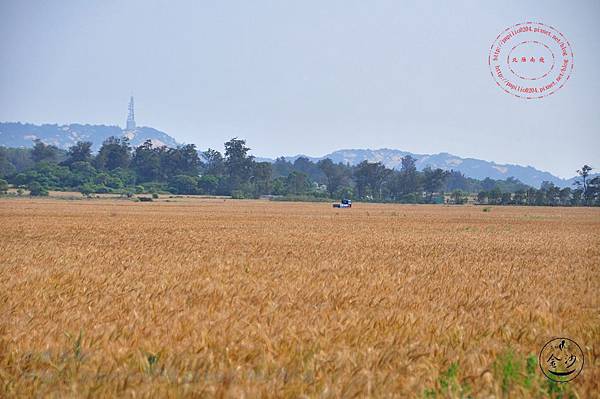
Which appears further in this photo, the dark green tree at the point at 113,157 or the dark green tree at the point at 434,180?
the dark green tree at the point at 434,180

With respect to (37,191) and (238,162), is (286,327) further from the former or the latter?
(238,162)

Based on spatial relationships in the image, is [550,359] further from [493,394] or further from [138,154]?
[138,154]

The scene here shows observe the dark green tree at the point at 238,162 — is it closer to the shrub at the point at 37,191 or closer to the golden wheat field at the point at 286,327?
the shrub at the point at 37,191

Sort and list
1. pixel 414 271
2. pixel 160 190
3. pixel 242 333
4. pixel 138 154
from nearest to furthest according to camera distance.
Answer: pixel 242 333 → pixel 414 271 → pixel 160 190 → pixel 138 154

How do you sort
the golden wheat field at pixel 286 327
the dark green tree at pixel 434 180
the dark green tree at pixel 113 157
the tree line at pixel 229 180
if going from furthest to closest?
the dark green tree at pixel 434 180, the dark green tree at pixel 113 157, the tree line at pixel 229 180, the golden wheat field at pixel 286 327

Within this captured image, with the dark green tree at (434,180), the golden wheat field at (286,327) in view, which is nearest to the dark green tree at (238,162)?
the dark green tree at (434,180)

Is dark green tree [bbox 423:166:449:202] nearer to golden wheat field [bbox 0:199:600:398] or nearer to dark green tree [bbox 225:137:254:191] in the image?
dark green tree [bbox 225:137:254:191]

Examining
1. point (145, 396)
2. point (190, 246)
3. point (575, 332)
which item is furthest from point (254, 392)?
point (190, 246)

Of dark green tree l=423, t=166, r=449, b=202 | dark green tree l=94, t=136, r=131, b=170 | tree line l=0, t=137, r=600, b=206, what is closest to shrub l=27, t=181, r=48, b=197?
tree line l=0, t=137, r=600, b=206

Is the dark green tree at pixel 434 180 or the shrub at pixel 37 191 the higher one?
the dark green tree at pixel 434 180

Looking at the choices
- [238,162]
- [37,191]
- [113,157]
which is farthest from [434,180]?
[37,191]

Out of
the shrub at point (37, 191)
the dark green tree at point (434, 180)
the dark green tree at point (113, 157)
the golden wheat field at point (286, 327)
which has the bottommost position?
the shrub at point (37, 191)

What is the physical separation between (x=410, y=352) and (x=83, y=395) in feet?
10.6

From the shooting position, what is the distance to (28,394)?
545cm
